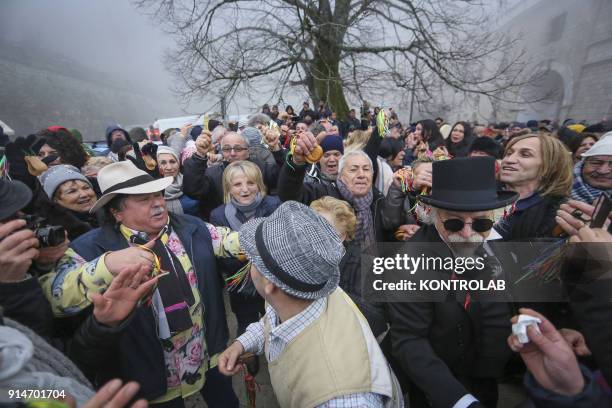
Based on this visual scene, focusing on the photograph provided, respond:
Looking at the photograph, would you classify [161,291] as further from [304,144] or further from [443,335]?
[443,335]

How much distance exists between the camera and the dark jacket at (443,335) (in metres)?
1.48

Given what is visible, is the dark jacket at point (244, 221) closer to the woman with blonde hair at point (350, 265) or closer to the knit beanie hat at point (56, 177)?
the woman with blonde hair at point (350, 265)

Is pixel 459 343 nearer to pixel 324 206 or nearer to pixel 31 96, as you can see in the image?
pixel 324 206

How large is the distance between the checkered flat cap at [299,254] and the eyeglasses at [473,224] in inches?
28.7

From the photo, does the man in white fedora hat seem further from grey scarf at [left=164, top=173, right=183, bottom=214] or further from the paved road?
grey scarf at [left=164, top=173, right=183, bottom=214]

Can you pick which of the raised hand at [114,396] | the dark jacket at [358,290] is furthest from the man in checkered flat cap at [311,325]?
the dark jacket at [358,290]

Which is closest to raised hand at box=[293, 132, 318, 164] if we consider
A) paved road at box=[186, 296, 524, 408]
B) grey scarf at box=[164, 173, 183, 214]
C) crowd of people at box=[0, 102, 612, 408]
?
crowd of people at box=[0, 102, 612, 408]

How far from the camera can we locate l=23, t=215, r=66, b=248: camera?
1.32 meters

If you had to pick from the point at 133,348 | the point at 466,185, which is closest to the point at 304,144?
the point at 466,185

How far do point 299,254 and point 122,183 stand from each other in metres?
1.38

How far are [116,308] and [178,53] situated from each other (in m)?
10.1

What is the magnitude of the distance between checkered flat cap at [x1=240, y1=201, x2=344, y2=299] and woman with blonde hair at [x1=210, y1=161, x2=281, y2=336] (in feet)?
4.87

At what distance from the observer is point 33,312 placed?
123 centimetres

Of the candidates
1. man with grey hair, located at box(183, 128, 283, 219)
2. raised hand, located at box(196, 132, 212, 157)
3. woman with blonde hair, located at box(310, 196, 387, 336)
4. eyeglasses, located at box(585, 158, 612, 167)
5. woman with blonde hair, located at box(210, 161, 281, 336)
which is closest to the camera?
woman with blonde hair, located at box(310, 196, 387, 336)
